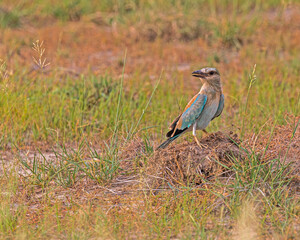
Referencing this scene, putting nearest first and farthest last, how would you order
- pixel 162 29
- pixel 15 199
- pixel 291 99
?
pixel 15 199
pixel 291 99
pixel 162 29

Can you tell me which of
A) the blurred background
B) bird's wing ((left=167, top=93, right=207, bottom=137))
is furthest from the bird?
the blurred background

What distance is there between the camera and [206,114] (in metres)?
4.92

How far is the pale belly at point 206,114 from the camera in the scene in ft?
16.1

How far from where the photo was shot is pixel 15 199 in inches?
185

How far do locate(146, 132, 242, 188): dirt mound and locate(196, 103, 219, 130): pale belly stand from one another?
163 mm

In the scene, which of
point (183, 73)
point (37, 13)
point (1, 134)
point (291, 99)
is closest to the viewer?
point (1, 134)

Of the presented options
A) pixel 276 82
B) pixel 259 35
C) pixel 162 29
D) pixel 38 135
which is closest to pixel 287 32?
pixel 259 35

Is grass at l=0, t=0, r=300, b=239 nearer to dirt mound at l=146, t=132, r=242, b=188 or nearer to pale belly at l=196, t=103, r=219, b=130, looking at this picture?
dirt mound at l=146, t=132, r=242, b=188

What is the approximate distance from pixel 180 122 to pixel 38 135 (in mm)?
1952

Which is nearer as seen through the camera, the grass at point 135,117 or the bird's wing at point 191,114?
the grass at point 135,117

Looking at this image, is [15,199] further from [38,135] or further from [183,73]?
[183,73]

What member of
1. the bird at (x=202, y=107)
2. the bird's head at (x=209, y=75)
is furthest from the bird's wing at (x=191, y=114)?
the bird's head at (x=209, y=75)

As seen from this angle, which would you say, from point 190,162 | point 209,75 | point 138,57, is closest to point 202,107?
point 209,75

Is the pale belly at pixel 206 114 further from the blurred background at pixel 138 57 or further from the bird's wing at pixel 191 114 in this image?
the blurred background at pixel 138 57
